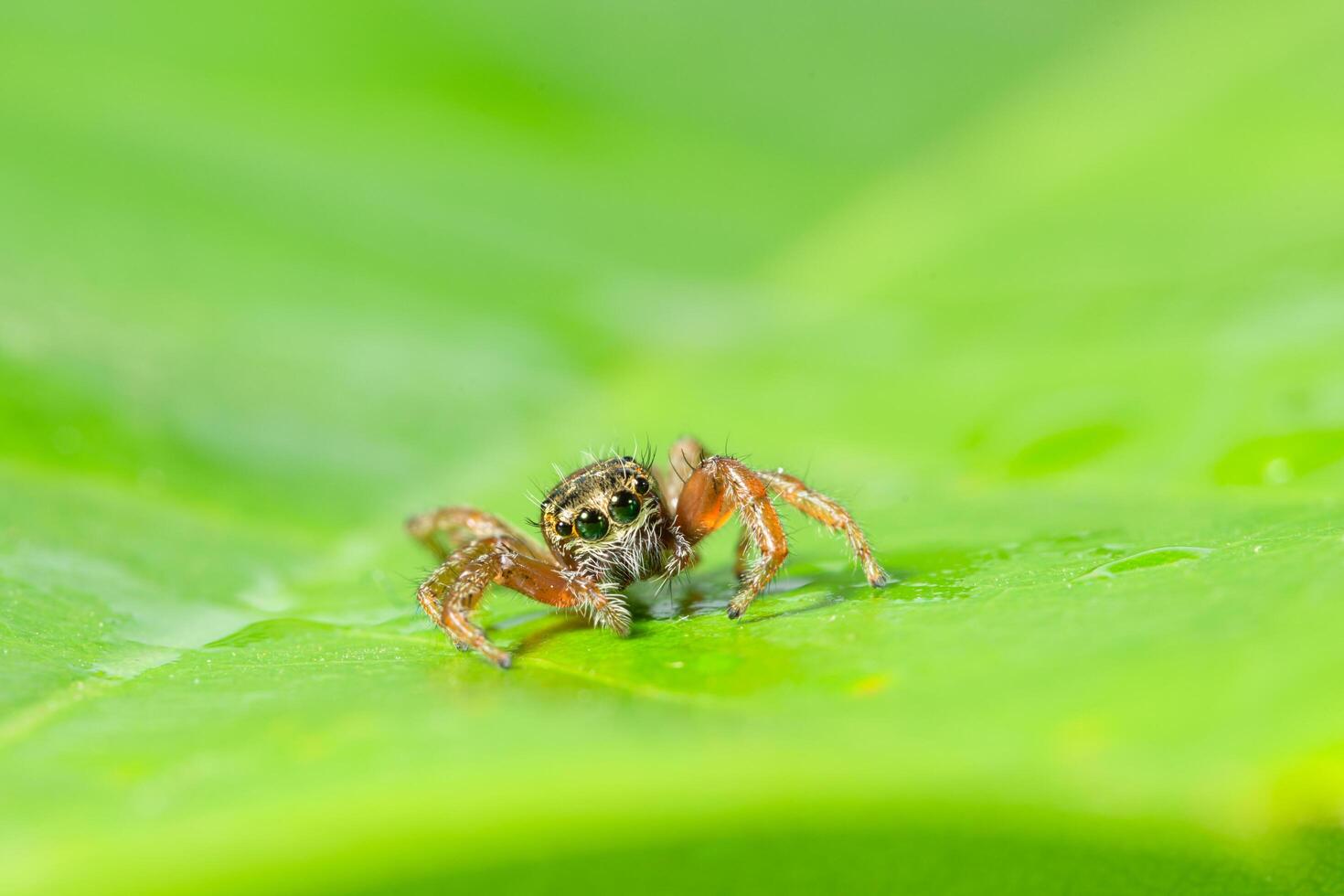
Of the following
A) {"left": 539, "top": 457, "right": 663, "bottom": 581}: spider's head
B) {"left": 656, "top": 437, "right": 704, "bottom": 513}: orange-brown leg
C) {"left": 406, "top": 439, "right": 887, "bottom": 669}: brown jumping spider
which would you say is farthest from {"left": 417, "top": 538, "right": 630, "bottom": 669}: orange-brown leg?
{"left": 656, "top": 437, "right": 704, "bottom": 513}: orange-brown leg

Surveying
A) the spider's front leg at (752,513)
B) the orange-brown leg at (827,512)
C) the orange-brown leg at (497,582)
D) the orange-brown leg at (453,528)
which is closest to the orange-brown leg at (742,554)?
the spider's front leg at (752,513)

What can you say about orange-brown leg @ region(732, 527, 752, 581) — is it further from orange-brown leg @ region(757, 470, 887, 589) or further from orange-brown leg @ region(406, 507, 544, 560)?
orange-brown leg @ region(406, 507, 544, 560)

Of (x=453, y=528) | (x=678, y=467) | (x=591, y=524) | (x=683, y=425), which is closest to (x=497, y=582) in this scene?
(x=591, y=524)

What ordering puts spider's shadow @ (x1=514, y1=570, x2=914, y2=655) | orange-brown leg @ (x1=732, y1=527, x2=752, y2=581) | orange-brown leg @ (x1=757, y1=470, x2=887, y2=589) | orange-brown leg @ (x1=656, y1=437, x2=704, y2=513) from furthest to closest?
1. orange-brown leg @ (x1=656, y1=437, x2=704, y2=513)
2. orange-brown leg @ (x1=732, y1=527, x2=752, y2=581)
3. orange-brown leg @ (x1=757, y1=470, x2=887, y2=589)
4. spider's shadow @ (x1=514, y1=570, x2=914, y2=655)

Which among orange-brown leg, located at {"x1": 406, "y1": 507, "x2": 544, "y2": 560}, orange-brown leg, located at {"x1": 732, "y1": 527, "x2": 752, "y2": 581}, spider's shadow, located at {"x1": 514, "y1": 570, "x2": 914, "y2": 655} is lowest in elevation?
spider's shadow, located at {"x1": 514, "y1": 570, "x2": 914, "y2": 655}

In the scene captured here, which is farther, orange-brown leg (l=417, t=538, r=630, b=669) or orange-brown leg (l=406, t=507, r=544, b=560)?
orange-brown leg (l=406, t=507, r=544, b=560)

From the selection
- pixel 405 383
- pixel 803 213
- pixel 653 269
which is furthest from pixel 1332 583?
pixel 803 213
